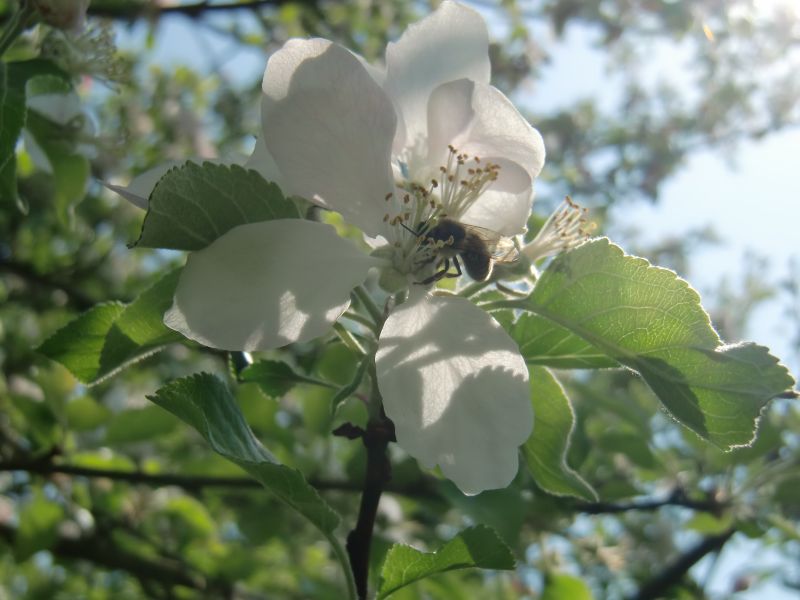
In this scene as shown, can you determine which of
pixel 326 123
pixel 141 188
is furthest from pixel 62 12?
pixel 326 123

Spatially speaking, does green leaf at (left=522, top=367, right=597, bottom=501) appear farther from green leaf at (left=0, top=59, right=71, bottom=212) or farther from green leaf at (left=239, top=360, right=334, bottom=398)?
green leaf at (left=0, top=59, right=71, bottom=212)

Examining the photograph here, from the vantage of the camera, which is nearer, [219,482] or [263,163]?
[263,163]

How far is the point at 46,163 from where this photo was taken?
143cm

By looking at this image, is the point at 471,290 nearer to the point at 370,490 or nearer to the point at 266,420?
the point at 370,490

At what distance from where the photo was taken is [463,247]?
0.88 metres

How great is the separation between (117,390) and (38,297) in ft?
1.51

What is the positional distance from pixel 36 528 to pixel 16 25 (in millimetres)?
1110

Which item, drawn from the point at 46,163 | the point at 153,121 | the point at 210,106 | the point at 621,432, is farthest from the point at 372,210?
the point at 210,106

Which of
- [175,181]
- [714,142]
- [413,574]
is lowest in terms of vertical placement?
[413,574]

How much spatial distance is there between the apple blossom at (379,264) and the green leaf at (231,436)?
0.06 m

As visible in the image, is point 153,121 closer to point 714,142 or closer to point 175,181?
point 175,181

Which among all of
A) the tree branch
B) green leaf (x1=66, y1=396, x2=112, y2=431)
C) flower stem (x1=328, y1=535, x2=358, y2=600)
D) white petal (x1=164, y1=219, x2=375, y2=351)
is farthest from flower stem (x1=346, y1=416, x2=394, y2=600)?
the tree branch

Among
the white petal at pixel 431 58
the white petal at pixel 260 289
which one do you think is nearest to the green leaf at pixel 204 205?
the white petal at pixel 260 289

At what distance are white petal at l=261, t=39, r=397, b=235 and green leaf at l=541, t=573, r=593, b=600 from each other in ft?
3.91
